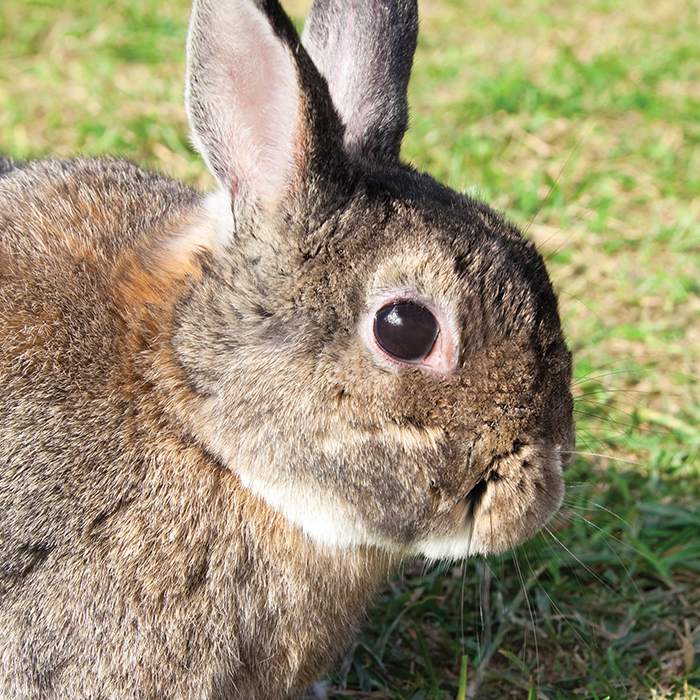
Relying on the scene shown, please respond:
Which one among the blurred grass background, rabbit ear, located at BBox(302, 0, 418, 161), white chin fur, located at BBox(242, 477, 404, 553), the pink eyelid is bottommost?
the blurred grass background

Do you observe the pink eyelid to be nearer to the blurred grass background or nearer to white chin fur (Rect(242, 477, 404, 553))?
white chin fur (Rect(242, 477, 404, 553))

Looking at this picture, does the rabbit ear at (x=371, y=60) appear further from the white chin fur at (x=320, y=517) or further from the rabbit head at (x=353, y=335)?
the white chin fur at (x=320, y=517)

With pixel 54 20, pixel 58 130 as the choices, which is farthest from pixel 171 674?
pixel 54 20

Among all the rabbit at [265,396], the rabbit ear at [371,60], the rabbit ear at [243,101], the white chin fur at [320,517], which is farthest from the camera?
the rabbit ear at [371,60]

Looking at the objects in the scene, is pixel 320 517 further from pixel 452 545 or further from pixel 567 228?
pixel 567 228

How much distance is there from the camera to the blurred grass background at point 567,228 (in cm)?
322

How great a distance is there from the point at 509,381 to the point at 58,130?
13.5ft

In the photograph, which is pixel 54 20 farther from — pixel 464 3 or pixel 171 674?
pixel 171 674

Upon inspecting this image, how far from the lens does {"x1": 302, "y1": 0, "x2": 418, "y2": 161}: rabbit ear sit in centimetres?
273

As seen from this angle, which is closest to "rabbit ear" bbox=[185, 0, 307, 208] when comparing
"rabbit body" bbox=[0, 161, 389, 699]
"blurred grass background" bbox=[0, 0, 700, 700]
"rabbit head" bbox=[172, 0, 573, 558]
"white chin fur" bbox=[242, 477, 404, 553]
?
"rabbit head" bbox=[172, 0, 573, 558]

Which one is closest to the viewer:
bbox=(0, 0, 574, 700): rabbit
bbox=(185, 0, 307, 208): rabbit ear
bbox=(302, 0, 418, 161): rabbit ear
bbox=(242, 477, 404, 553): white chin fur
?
bbox=(185, 0, 307, 208): rabbit ear

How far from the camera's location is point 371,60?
110 inches

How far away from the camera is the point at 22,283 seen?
2.66 meters

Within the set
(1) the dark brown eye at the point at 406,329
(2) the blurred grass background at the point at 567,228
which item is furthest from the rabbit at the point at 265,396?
(2) the blurred grass background at the point at 567,228
